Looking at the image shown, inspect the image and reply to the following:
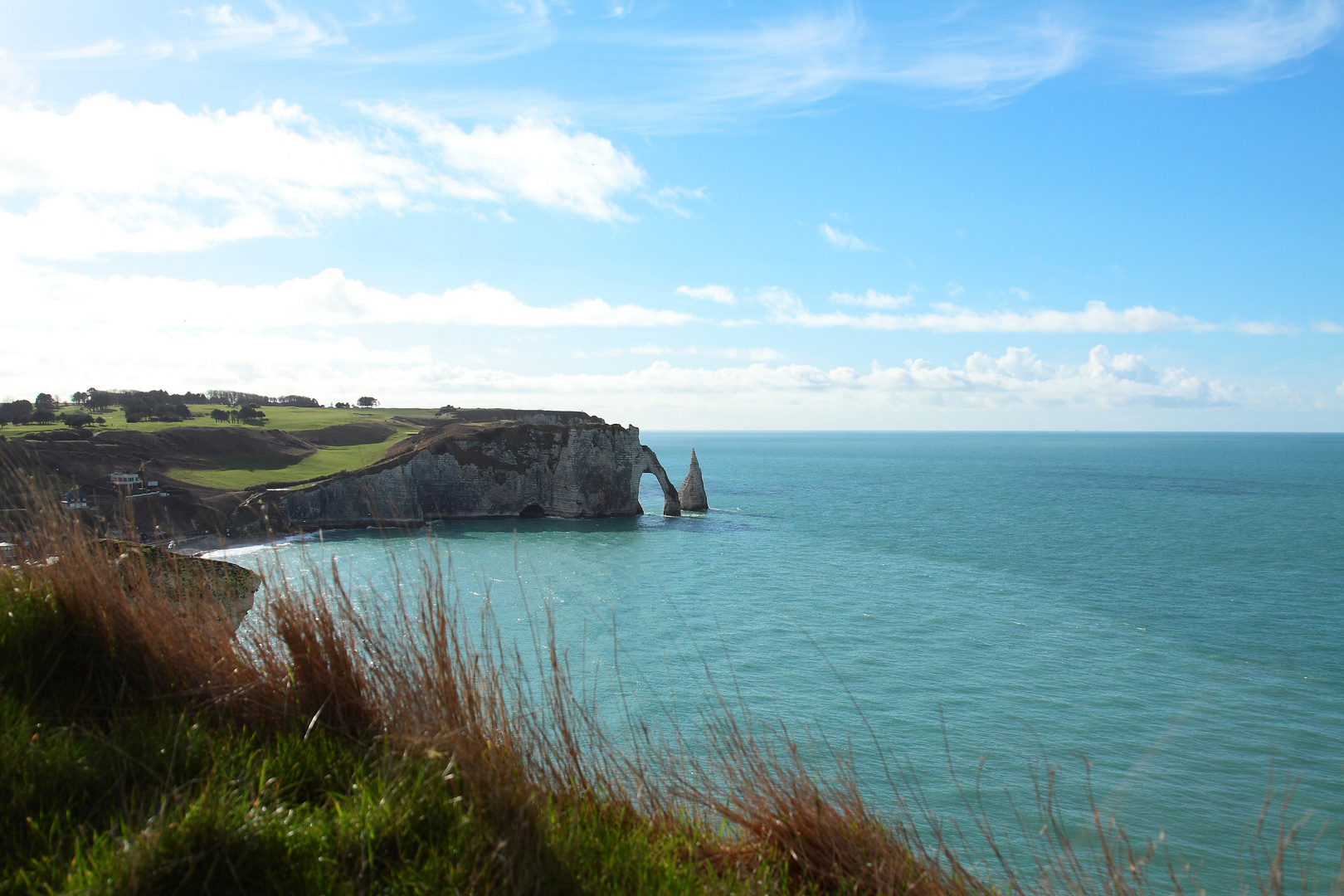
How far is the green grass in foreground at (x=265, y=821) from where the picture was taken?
2922mm

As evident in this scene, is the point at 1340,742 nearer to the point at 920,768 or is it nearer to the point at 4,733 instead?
the point at 920,768

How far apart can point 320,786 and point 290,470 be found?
56.3 meters

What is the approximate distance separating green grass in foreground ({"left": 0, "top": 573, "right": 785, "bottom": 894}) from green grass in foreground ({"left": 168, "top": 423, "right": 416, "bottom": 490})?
39180 millimetres

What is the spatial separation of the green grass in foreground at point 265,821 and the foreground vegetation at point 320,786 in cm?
1

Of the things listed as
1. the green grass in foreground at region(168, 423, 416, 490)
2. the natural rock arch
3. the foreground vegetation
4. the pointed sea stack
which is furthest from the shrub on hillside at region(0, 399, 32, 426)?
the foreground vegetation

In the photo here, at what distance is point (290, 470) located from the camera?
53.1m

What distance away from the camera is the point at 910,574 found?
113 feet

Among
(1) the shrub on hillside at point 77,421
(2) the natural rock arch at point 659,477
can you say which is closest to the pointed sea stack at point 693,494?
(2) the natural rock arch at point 659,477

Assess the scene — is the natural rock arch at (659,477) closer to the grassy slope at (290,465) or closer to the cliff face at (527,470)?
the cliff face at (527,470)

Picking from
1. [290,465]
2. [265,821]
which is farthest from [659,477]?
[265,821]

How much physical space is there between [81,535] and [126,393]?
333 ft

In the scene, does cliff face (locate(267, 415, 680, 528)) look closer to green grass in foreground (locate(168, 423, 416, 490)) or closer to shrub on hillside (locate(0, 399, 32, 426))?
green grass in foreground (locate(168, 423, 416, 490))

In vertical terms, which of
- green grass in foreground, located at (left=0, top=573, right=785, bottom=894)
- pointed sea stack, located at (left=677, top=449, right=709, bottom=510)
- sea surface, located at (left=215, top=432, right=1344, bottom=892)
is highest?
green grass in foreground, located at (left=0, top=573, right=785, bottom=894)

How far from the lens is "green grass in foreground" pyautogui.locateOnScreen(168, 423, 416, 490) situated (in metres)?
45.9
